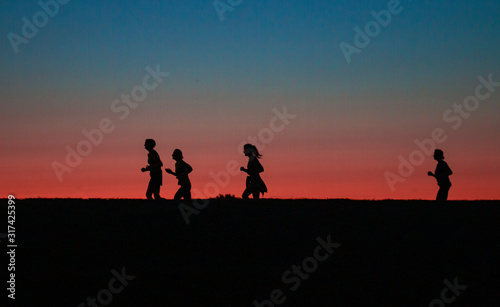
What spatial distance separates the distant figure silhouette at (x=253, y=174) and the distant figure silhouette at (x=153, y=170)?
2.34 m

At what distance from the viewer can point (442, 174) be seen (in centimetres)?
1991

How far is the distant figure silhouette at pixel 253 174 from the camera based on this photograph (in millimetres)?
20062

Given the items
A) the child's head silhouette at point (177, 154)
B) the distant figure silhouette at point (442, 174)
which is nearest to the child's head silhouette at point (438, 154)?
the distant figure silhouette at point (442, 174)

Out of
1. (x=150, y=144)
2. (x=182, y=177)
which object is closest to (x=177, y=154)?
(x=182, y=177)
